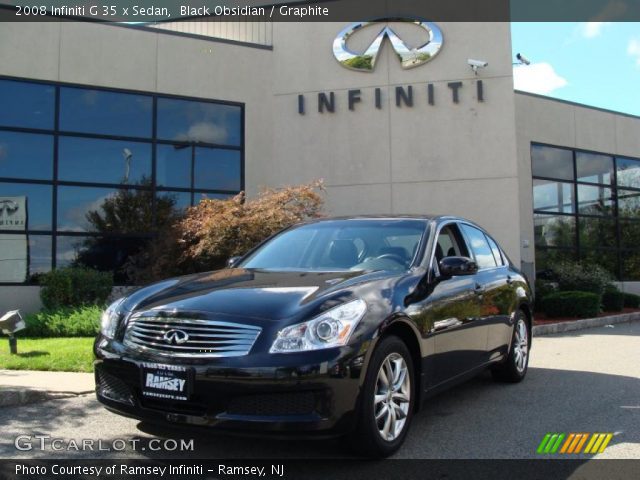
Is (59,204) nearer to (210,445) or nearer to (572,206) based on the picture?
(210,445)

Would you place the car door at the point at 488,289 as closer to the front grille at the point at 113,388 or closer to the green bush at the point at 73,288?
the front grille at the point at 113,388

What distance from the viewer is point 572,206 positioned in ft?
60.6

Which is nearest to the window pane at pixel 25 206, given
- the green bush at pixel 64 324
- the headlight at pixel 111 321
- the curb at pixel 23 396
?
the green bush at pixel 64 324

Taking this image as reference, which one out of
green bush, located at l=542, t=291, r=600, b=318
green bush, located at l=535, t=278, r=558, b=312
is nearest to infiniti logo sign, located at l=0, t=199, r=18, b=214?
green bush, located at l=542, t=291, r=600, b=318

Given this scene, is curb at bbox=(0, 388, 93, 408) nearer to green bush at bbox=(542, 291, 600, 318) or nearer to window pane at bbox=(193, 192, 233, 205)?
window pane at bbox=(193, 192, 233, 205)

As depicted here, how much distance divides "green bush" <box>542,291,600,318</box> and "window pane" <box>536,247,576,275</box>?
327cm

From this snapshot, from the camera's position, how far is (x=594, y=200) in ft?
63.0

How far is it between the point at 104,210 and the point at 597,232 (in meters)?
14.6

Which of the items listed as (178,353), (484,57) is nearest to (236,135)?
(484,57)

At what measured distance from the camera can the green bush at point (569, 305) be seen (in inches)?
516

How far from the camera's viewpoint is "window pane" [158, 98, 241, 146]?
14.1 meters

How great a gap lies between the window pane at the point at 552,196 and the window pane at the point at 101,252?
11.0 metres

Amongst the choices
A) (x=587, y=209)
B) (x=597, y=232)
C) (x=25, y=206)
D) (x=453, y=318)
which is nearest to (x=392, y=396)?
(x=453, y=318)

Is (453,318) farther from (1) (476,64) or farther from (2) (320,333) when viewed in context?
(1) (476,64)
